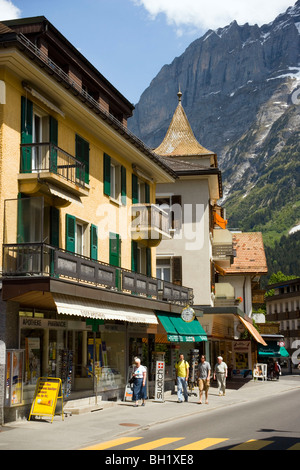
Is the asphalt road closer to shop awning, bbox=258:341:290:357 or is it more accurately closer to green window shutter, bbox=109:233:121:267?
green window shutter, bbox=109:233:121:267

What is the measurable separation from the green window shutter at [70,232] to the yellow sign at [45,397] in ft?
15.4

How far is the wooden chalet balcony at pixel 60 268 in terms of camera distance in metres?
18.4

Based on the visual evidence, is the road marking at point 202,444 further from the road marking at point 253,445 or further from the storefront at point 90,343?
the storefront at point 90,343

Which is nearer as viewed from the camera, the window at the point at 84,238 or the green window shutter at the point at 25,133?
the green window shutter at the point at 25,133

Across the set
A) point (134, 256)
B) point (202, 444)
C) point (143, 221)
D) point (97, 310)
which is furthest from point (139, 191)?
point (202, 444)

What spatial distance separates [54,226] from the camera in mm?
21250

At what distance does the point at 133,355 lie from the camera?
91.9 ft

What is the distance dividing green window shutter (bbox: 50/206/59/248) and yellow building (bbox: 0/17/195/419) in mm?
51

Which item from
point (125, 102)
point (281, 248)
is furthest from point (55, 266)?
point (281, 248)

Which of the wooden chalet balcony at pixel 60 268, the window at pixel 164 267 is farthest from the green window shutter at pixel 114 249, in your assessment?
the window at pixel 164 267
